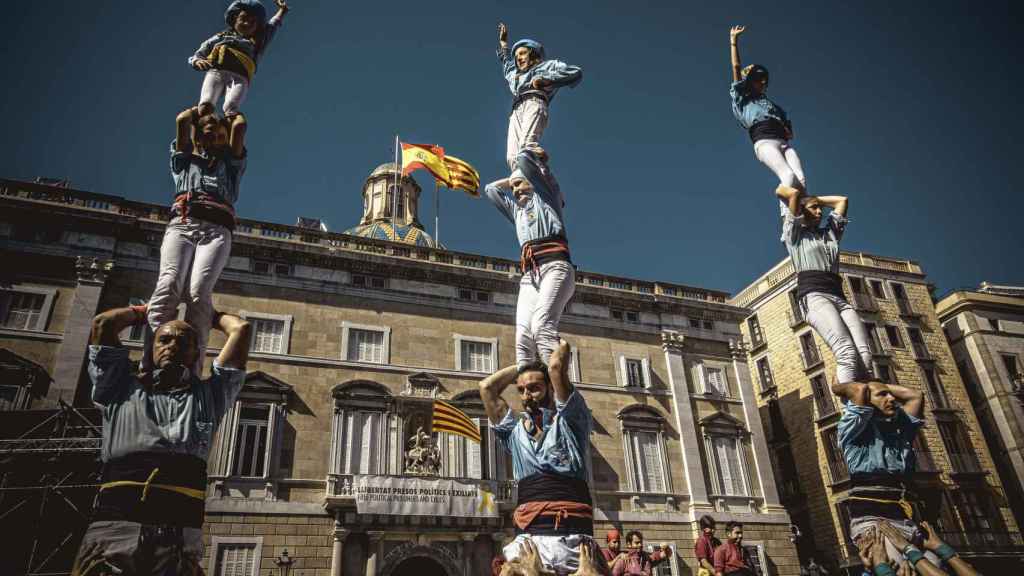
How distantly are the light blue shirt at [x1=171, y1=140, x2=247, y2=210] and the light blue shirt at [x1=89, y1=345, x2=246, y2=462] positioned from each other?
6.00 ft

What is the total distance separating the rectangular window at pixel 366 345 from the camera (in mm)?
24438

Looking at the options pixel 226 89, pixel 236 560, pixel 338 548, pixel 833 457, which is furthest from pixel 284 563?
pixel 833 457

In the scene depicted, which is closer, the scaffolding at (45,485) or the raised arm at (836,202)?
the raised arm at (836,202)

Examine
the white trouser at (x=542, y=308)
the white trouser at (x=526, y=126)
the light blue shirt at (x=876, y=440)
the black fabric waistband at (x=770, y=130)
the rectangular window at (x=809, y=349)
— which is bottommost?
the light blue shirt at (x=876, y=440)

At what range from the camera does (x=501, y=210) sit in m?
6.91

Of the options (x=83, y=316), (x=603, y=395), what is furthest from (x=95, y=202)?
(x=603, y=395)

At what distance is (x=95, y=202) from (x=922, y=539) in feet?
83.7

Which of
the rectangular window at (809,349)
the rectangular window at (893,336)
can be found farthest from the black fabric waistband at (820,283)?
the rectangular window at (893,336)

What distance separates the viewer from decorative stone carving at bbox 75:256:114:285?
2145cm

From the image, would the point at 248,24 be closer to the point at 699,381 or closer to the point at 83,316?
the point at 83,316

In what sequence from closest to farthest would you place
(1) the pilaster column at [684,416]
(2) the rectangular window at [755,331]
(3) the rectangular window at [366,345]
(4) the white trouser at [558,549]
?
(4) the white trouser at [558,549], (3) the rectangular window at [366,345], (1) the pilaster column at [684,416], (2) the rectangular window at [755,331]

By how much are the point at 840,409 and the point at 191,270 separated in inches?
1359

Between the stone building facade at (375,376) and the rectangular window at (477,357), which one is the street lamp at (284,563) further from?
the rectangular window at (477,357)

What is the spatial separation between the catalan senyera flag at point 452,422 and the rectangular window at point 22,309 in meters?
12.4
